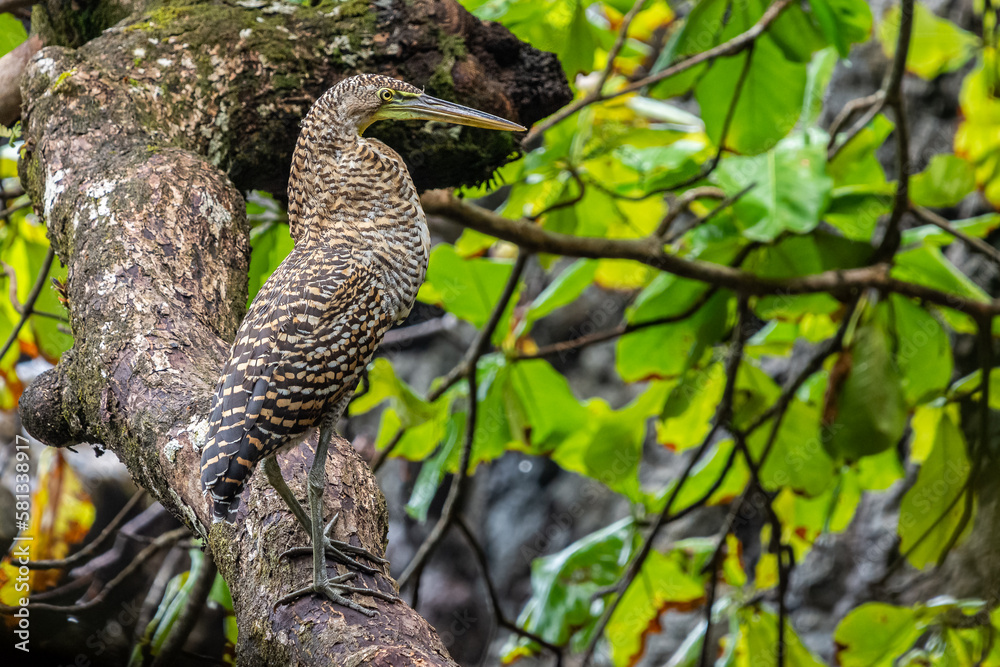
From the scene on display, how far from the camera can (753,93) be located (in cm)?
298

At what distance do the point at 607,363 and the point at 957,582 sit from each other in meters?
2.35

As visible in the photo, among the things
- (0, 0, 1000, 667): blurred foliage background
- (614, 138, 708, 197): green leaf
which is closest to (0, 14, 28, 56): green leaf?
(0, 0, 1000, 667): blurred foliage background

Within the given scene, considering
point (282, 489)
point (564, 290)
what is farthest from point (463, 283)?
point (282, 489)

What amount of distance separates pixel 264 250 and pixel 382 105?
1.15m

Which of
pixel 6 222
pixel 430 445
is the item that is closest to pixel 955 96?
pixel 430 445

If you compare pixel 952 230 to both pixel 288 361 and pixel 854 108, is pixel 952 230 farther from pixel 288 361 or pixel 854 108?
pixel 288 361

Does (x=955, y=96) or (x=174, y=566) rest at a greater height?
(x=955, y=96)

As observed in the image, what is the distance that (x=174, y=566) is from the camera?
380cm

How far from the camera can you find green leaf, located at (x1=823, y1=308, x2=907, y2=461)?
2775 millimetres

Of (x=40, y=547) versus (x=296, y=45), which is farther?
(x=40, y=547)

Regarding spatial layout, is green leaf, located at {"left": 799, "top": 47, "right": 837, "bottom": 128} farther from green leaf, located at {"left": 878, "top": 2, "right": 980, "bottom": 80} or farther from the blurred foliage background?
green leaf, located at {"left": 878, "top": 2, "right": 980, "bottom": 80}

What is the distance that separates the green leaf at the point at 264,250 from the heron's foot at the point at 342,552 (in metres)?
1.38

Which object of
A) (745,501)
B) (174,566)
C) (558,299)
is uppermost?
(558,299)

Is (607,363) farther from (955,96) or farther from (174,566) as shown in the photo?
(174,566)
